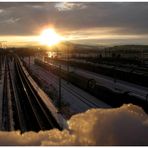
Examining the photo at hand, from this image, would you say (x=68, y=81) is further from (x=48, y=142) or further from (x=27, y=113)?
(x=48, y=142)

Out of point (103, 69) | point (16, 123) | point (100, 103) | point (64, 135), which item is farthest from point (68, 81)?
point (64, 135)

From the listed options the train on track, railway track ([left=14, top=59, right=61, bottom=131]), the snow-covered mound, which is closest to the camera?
the snow-covered mound

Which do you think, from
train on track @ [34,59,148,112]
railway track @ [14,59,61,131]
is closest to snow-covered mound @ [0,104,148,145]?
railway track @ [14,59,61,131]

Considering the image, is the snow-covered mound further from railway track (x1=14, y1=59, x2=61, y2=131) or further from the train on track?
the train on track

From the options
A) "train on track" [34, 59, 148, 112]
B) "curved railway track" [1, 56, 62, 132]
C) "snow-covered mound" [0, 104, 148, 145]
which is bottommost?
"curved railway track" [1, 56, 62, 132]

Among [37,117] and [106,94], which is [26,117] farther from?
[106,94]

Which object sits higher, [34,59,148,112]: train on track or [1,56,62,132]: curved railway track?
[34,59,148,112]: train on track

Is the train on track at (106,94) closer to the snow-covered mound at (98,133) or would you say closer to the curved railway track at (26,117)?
the curved railway track at (26,117)

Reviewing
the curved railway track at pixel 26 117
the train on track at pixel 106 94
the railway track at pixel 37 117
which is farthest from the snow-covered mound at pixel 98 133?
the train on track at pixel 106 94

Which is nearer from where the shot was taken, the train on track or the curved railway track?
the curved railway track

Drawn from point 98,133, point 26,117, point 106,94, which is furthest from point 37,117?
point 98,133
